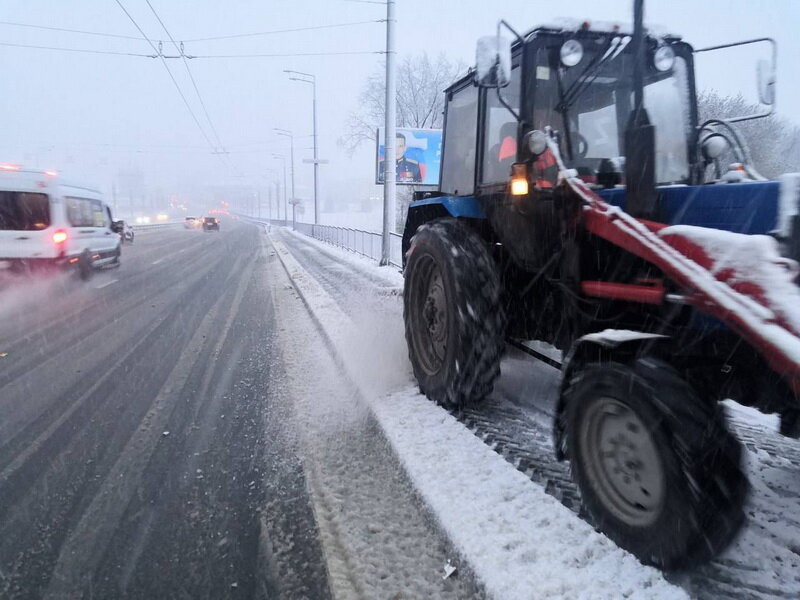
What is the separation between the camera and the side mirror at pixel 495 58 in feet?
9.09

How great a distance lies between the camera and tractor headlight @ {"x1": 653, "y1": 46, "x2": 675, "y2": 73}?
328 centimetres

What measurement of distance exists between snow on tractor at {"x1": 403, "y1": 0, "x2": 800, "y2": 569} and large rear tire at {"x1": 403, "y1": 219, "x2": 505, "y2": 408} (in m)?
0.01

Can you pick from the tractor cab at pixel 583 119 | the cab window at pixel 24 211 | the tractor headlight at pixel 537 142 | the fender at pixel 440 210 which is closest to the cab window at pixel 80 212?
the cab window at pixel 24 211

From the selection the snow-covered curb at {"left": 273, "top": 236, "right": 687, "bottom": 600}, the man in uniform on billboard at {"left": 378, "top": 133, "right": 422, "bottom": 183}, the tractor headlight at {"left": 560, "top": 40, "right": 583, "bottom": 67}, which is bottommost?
the snow-covered curb at {"left": 273, "top": 236, "right": 687, "bottom": 600}

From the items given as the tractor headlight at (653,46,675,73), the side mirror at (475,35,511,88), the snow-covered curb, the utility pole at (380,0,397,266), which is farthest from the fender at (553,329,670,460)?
the utility pole at (380,0,397,266)

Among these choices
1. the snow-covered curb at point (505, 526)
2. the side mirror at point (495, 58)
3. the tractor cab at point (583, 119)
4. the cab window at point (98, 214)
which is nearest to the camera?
the snow-covered curb at point (505, 526)

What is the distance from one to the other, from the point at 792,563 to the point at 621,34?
290cm

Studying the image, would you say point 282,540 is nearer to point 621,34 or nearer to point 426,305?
point 426,305

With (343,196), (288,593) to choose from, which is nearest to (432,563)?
(288,593)

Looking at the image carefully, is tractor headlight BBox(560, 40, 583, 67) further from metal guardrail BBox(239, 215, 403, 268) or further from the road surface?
metal guardrail BBox(239, 215, 403, 268)

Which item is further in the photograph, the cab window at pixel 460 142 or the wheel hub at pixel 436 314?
the cab window at pixel 460 142

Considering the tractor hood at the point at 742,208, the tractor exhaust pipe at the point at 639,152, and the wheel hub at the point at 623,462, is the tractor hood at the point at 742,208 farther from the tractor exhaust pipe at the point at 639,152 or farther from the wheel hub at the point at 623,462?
the wheel hub at the point at 623,462

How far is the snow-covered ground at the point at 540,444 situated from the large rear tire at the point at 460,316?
0.26 meters

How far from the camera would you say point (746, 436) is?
3141 mm
